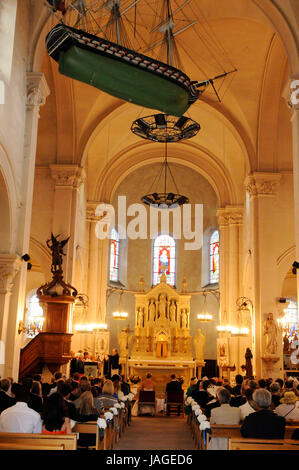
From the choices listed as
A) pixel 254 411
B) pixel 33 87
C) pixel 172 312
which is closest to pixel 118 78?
pixel 254 411

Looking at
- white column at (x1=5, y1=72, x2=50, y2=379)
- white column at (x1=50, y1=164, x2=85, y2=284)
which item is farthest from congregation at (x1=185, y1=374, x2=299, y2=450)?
white column at (x1=50, y1=164, x2=85, y2=284)

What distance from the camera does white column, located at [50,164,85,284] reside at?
58.7ft

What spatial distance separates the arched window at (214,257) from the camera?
27.6 metres

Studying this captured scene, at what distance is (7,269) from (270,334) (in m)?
8.67

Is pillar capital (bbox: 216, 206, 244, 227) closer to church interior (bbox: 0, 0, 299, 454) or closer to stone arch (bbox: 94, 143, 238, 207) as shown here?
church interior (bbox: 0, 0, 299, 454)

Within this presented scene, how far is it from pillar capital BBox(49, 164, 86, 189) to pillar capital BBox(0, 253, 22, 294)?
7.62 m

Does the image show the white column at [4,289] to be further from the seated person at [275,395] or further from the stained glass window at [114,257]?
the stained glass window at [114,257]

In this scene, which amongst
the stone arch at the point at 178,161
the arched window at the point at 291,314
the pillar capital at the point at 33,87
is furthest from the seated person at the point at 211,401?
the arched window at the point at 291,314

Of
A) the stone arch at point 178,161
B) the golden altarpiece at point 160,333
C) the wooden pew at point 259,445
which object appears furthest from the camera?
the stone arch at point 178,161

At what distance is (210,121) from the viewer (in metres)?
21.8

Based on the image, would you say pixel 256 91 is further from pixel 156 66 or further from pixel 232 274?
pixel 156 66

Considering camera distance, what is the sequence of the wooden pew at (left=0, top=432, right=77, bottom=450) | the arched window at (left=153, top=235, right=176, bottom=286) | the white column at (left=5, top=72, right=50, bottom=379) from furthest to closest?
1. the arched window at (left=153, top=235, right=176, bottom=286)
2. the white column at (left=5, top=72, right=50, bottom=379)
3. the wooden pew at (left=0, top=432, right=77, bottom=450)

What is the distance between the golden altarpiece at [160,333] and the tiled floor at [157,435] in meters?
8.83
